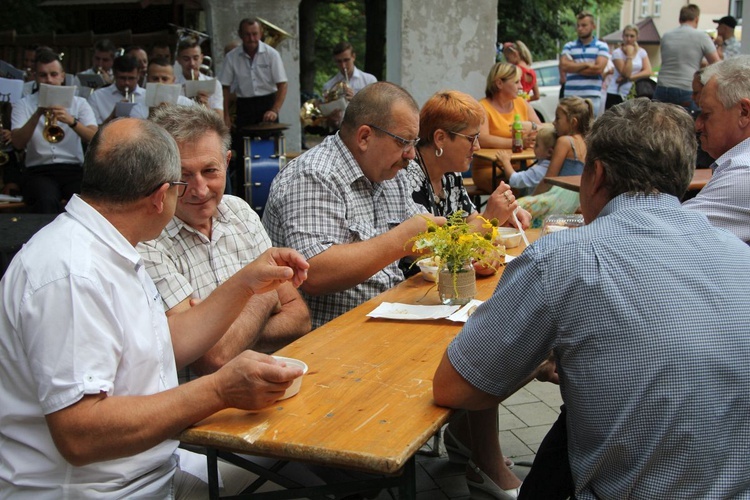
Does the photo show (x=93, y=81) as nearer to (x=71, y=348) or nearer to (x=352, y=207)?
(x=352, y=207)

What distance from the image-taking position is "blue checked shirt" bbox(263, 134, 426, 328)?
10.3 feet

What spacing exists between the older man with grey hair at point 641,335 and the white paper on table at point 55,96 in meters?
5.68

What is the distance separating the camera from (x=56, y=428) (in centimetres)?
181

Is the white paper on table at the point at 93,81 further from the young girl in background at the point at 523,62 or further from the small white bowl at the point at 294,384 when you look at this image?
the small white bowl at the point at 294,384

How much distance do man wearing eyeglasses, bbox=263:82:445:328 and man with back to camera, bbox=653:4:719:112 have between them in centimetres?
806

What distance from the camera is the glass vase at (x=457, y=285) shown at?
2.86 meters

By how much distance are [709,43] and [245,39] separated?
5.70 m

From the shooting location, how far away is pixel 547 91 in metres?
15.1

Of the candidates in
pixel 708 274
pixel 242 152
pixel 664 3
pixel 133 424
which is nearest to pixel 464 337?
pixel 708 274

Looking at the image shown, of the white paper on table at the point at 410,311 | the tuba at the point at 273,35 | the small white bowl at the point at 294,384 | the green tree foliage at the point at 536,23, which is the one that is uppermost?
the green tree foliage at the point at 536,23

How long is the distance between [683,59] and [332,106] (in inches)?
173

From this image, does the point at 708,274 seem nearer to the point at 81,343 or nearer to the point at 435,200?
the point at 81,343

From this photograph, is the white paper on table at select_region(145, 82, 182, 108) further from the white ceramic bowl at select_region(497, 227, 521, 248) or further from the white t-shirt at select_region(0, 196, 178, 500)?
the white t-shirt at select_region(0, 196, 178, 500)

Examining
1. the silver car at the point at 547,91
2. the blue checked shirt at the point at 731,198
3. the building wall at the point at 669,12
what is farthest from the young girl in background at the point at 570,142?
the building wall at the point at 669,12
